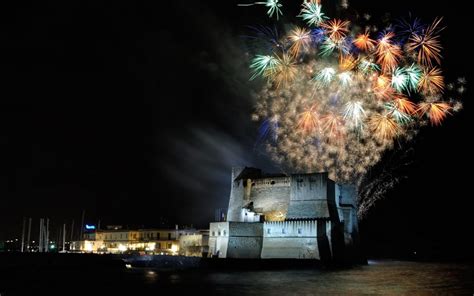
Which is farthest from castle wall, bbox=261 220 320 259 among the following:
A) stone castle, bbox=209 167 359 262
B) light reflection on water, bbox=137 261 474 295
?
light reflection on water, bbox=137 261 474 295

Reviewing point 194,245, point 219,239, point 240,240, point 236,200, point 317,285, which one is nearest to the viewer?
point 317,285

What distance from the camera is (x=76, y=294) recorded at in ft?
84.5

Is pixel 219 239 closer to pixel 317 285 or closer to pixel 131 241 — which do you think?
pixel 317 285

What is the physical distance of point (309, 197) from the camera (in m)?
48.2

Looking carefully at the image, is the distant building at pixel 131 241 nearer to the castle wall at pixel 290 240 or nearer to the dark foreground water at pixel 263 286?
the castle wall at pixel 290 240

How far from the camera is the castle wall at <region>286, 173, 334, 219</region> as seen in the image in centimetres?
4762

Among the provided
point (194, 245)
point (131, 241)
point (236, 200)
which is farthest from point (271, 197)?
point (131, 241)

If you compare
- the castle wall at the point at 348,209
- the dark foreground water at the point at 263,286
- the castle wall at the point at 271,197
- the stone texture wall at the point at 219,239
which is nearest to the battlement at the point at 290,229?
the castle wall at the point at 271,197

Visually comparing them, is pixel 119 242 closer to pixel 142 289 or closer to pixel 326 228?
pixel 326 228

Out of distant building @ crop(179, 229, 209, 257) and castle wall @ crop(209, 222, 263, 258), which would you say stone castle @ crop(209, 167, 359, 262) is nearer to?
castle wall @ crop(209, 222, 263, 258)

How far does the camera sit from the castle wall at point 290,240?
147 feet

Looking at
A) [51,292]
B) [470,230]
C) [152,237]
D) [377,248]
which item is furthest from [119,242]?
[51,292]

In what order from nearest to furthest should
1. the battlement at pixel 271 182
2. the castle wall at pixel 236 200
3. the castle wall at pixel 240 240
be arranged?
1. the castle wall at pixel 240 240
2. the battlement at pixel 271 182
3. the castle wall at pixel 236 200

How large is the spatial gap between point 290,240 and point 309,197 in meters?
4.44
